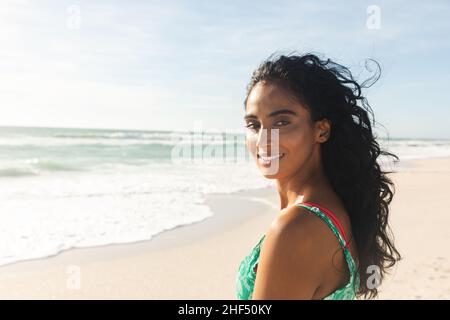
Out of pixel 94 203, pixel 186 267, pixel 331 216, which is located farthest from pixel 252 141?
pixel 94 203

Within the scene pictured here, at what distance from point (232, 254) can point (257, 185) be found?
8550mm

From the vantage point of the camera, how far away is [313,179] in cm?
171

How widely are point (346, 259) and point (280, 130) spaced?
544mm

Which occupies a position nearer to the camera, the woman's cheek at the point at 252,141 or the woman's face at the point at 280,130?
the woman's face at the point at 280,130

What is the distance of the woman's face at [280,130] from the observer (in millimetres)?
1615

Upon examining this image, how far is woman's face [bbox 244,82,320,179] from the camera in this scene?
1.62m

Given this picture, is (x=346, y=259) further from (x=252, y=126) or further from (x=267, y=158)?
(x=252, y=126)

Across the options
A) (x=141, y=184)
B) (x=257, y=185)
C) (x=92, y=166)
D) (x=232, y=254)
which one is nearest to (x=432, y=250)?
(x=232, y=254)

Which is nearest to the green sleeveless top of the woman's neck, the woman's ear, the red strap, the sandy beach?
the red strap

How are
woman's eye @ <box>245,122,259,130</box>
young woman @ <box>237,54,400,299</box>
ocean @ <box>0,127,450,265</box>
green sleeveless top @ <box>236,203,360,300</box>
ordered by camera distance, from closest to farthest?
young woman @ <box>237,54,400,299</box>, green sleeveless top @ <box>236,203,360,300</box>, woman's eye @ <box>245,122,259,130</box>, ocean @ <box>0,127,450,265</box>

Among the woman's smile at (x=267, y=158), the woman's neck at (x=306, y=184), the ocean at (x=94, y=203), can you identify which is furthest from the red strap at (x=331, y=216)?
the ocean at (x=94, y=203)

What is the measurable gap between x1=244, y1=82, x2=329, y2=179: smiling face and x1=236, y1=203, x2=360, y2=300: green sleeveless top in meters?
0.23

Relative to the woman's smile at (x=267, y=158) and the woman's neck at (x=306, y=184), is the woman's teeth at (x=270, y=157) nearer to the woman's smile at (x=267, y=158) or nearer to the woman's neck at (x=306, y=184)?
the woman's smile at (x=267, y=158)

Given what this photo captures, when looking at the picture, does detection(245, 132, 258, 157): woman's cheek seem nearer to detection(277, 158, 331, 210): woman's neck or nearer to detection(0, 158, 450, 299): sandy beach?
detection(277, 158, 331, 210): woman's neck
